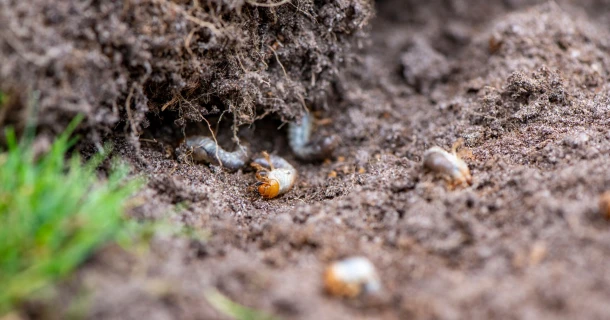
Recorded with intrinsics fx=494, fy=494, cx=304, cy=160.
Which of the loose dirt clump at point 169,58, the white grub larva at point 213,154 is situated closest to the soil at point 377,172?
the loose dirt clump at point 169,58

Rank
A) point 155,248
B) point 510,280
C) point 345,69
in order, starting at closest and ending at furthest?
point 510,280, point 155,248, point 345,69

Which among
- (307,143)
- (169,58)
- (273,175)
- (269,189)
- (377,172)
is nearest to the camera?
(169,58)

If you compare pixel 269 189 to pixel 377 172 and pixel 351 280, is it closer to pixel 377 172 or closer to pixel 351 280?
pixel 377 172

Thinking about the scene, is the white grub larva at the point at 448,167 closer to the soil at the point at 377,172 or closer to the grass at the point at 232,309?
the soil at the point at 377,172

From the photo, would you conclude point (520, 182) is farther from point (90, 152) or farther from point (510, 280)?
point (90, 152)

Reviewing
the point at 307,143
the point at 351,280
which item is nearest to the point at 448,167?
the point at 351,280

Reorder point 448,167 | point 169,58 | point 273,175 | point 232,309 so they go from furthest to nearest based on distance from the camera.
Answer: point 273,175 → point 169,58 → point 448,167 → point 232,309

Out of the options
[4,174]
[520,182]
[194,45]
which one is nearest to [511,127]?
[520,182]
